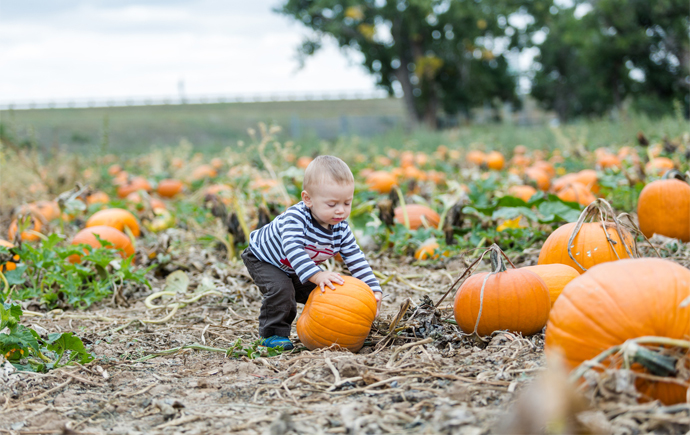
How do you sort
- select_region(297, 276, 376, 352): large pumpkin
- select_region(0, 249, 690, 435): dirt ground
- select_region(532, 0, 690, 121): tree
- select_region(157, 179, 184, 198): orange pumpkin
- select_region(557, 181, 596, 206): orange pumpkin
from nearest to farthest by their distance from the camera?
select_region(0, 249, 690, 435): dirt ground
select_region(297, 276, 376, 352): large pumpkin
select_region(557, 181, 596, 206): orange pumpkin
select_region(157, 179, 184, 198): orange pumpkin
select_region(532, 0, 690, 121): tree

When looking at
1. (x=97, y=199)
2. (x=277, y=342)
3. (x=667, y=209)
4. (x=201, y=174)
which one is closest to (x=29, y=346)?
(x=277, y=342)

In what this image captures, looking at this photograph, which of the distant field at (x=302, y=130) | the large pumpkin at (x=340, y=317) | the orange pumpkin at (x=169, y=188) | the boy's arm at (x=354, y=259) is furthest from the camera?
the distant field at (x=302, y=130)

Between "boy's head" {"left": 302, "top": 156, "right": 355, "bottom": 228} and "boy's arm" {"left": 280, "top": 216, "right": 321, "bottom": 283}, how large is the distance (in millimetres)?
134

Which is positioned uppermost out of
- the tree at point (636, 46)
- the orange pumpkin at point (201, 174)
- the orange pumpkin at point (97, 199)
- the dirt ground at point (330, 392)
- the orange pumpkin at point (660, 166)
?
the tree at point (636, 46)

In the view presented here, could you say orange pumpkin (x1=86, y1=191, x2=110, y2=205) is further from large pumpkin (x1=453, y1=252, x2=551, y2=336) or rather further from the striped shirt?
large pumpkin (x1=453, y1=252, x2=551, y2=336)

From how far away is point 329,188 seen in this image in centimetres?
258

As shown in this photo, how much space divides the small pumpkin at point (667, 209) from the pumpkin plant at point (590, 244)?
3.43ft

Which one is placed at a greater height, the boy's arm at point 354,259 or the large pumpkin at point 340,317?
the boy's arm at point 354,259

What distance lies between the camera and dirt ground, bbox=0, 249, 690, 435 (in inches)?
57.7

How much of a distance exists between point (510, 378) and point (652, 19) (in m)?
27.1

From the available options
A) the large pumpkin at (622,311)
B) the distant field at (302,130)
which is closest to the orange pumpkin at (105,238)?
the distant field at (302,130)

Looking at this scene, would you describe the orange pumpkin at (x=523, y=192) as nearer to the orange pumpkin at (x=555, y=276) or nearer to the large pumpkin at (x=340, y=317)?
the orange pumpkin at (x=555, y=276)

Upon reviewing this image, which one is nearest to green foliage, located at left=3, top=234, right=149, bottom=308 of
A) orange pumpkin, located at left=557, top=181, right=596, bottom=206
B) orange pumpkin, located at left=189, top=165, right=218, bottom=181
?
orange pumpkin, located at left=557, top=181, right=596, bottom=206

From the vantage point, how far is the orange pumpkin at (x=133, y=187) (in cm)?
793
